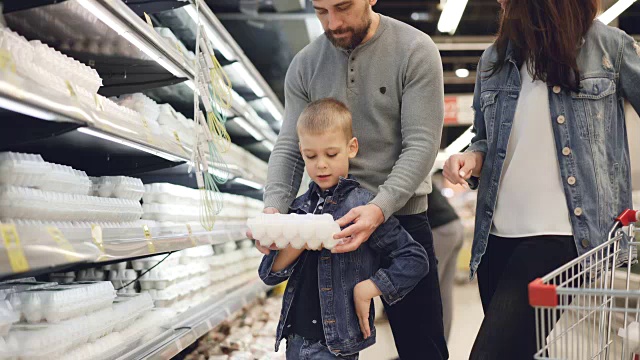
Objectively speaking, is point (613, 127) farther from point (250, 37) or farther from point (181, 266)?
point (250, 37)

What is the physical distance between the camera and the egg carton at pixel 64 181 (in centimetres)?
212

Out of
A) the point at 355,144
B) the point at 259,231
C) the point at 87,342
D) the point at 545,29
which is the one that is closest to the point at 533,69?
the point at 545,29

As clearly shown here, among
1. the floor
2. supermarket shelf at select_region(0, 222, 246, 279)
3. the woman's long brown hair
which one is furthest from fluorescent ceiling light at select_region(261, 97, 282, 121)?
the woman's long brown hair

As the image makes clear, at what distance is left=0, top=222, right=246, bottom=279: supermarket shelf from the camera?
1.63 meters

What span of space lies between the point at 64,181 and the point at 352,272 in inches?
37.3

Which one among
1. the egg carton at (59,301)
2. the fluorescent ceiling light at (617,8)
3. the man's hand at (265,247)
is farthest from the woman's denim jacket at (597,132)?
the fluorescent ceiling light at (617,8)

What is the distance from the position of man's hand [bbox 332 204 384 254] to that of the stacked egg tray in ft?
2.92

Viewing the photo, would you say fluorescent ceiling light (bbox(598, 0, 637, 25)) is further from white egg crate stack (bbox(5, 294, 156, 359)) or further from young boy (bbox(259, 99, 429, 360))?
white egg crate stack (bbox(5, 294, 156, 359))

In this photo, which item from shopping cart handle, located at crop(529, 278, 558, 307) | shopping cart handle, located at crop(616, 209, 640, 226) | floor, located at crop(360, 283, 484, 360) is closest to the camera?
shopping cart handle, located at crop(529, 278, 558, 307)

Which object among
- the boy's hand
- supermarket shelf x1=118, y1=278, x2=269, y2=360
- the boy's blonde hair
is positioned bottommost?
supermarket shelf x1=118, y1=278, x2=269, y2=360

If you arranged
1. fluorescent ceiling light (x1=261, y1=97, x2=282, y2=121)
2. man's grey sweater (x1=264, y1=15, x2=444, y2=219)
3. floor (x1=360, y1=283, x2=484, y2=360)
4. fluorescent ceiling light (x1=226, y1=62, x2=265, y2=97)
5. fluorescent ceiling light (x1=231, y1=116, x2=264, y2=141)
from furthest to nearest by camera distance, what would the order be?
fluorescent ceiling light (x1=261, y1=97, x2=282, y2=121)
fluorescent ceiling light (x1=231, y1=116, x2=264, y2=141)
fluorescent ceiling light (x1=226, y1=62, x2=265, y2=97)
floor (x1=360, y1=283, x2=484, y2=360)
man's grey sweater (x1=264, y1=15, x2=444, y2=219)

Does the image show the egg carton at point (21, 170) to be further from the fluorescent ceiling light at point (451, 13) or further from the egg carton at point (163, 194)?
the fluorescent ceiling light at point (451, 13)

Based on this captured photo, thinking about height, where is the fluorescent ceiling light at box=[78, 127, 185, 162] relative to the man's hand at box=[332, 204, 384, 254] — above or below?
above

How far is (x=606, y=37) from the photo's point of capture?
1.86 m
